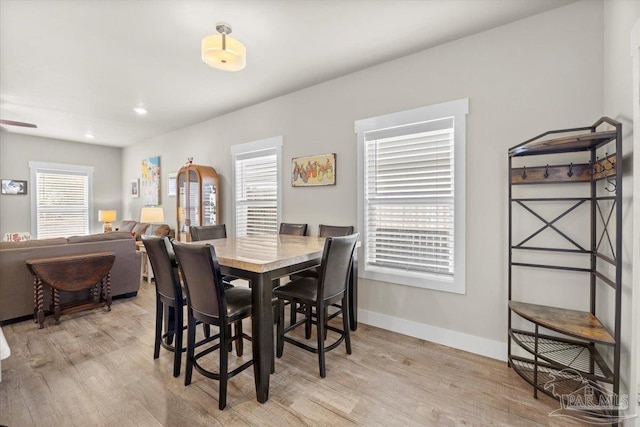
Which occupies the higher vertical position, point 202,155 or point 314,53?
point 314,53

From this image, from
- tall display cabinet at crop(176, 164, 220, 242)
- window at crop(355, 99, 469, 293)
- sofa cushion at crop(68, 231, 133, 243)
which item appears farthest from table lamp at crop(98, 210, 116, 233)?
window at crop(355, 99, 469, 293)

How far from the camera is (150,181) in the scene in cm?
613

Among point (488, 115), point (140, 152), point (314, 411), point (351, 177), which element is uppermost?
point (140, 152)

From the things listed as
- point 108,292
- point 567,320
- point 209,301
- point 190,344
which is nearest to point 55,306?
point 108,292

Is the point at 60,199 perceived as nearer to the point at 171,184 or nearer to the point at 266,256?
the point at 171,184

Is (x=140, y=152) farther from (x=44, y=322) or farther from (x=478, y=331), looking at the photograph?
(x=478, y=331)

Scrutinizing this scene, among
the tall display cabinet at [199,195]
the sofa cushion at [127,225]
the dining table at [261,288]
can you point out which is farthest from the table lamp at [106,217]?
the dining table at [261,288]

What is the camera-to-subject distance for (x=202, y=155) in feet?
16.4

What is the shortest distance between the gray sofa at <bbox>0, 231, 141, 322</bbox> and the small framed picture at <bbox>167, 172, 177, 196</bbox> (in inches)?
74.0

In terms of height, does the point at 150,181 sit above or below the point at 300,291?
above

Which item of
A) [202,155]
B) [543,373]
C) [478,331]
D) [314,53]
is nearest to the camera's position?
[543,373]

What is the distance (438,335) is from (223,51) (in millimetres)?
2958

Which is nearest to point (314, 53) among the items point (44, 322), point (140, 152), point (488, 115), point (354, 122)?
point (354, 122)

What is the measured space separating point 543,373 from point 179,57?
161 inches
